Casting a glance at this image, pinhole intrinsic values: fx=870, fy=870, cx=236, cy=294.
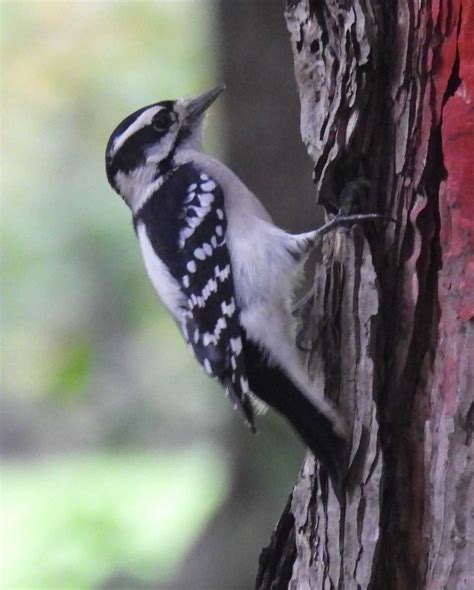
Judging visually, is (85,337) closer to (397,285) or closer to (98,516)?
(98,516)

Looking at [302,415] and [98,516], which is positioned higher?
[302,415]

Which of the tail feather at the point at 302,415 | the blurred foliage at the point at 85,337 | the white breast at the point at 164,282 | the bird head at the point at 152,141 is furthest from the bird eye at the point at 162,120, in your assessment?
the blurred foliage at the point at 85,337

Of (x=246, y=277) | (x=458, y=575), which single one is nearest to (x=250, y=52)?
(x=246, y=277)

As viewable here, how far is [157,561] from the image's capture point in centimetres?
259

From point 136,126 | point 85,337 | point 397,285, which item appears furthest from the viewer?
point 85,337

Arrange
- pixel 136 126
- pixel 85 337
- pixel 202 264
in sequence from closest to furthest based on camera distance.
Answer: pixel 202 264, pixel 136 126, pixel 85 337

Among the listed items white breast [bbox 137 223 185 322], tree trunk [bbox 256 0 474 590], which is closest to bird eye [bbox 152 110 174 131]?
white breast [bbox 137 223 185 322]

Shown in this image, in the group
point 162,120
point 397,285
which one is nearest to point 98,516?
point 162,120

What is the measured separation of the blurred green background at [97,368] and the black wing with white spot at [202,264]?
2.18 feet

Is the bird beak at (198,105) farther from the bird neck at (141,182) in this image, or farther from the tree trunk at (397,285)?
the tree trunk at (397,285)

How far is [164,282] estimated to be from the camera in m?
1.62

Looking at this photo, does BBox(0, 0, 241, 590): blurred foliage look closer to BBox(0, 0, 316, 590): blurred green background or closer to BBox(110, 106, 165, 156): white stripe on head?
BBox(0, 0, 316, 590): blurred green background

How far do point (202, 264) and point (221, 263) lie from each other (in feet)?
0.11

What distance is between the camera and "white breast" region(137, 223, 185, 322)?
160cm
